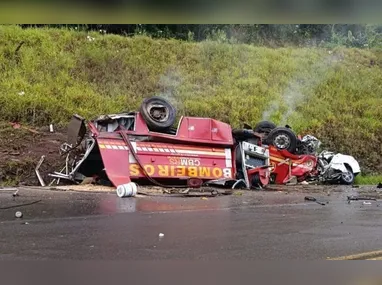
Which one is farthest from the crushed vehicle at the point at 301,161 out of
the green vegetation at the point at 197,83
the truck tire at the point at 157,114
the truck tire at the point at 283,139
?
the green vegetation at the point at 197,83

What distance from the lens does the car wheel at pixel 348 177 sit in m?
12.9

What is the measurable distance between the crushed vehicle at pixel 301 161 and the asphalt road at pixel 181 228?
→ 2.82 meters

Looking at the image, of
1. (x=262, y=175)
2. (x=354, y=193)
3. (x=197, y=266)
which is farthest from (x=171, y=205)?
(x=197, y=266)

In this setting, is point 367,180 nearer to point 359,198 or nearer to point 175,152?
point 359,198

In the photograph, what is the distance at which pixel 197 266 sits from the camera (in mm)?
1443

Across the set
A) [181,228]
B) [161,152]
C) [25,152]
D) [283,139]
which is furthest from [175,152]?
[181,228]

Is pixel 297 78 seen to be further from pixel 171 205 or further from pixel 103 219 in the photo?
pixel 103 219

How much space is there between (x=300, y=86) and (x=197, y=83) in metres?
4.50

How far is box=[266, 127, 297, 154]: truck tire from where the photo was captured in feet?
39.0

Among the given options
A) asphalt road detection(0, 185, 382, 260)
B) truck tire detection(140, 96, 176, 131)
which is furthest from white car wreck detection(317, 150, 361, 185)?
truck tire detection(140, 96, 176, 131)

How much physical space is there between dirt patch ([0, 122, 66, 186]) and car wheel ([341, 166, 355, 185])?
22.6 ft

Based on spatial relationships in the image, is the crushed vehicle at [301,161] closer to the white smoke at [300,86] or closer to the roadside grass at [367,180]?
the roadside grass at [367,180]

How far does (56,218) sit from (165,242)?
2.02 meters

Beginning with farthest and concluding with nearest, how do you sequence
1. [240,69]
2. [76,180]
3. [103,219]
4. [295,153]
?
[240,69], [295,153], [76,180], [103,219]
